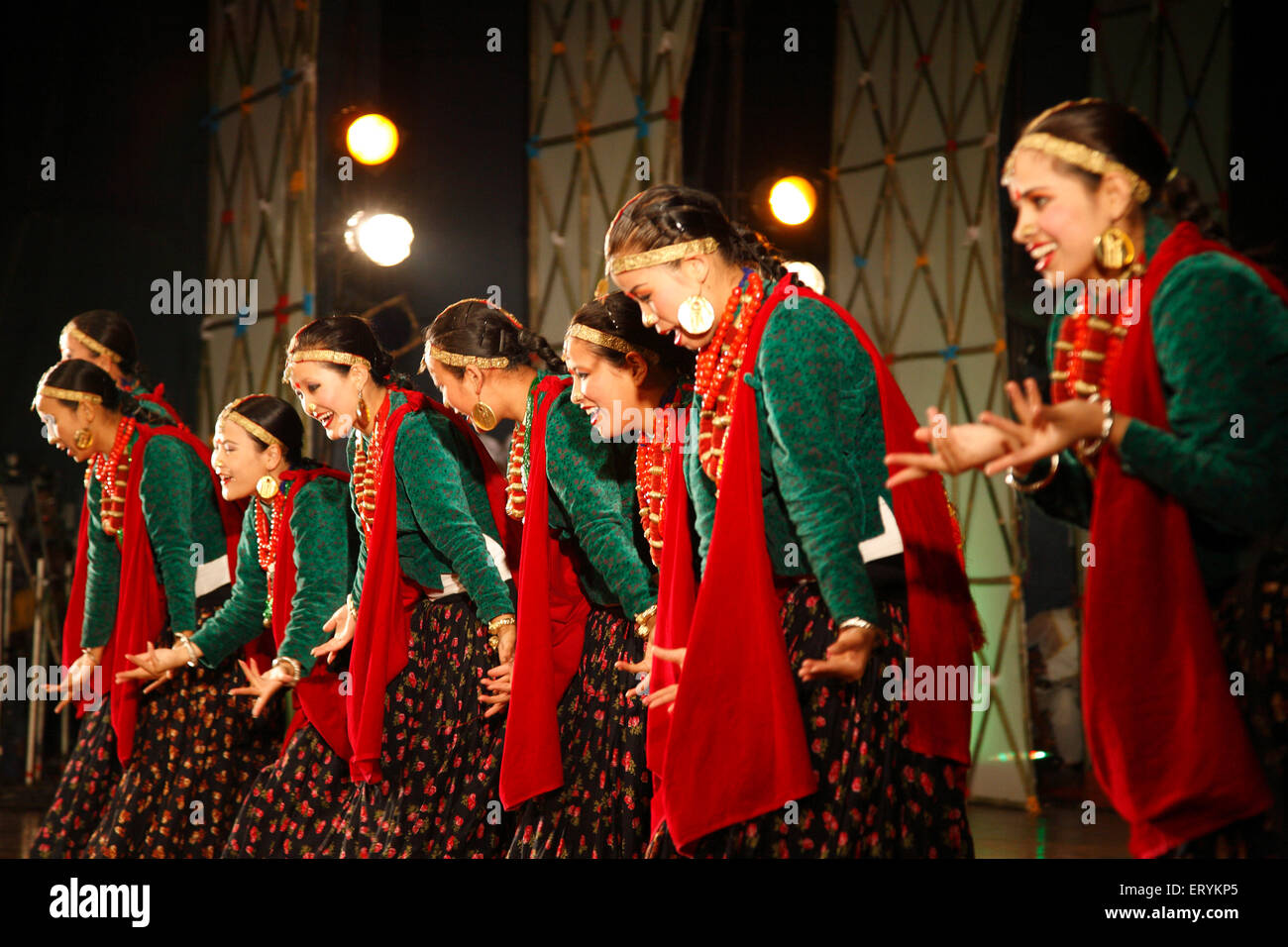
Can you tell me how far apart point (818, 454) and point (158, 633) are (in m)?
2.76

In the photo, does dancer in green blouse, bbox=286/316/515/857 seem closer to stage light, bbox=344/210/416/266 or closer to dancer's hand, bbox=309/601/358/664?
dancer's hand, bbox=309/601/358/664

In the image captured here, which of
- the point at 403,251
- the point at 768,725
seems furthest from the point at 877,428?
the point at 403,251

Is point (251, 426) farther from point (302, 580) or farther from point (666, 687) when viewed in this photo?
point (666, 687)

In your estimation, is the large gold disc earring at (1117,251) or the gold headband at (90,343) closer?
the large gold disc earring at (1117,251)

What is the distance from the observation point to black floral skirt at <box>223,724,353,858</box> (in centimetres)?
348

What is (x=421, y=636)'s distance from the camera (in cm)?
335

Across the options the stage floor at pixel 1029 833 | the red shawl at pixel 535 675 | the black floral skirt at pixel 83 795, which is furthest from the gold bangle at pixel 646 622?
the stage floor at pixel 1029 833

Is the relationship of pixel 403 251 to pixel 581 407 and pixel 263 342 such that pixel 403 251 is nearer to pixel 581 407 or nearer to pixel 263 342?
pixel 263 342

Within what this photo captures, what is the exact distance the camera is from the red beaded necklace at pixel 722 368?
7.23ft

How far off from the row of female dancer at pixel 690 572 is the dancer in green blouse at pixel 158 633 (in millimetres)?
11

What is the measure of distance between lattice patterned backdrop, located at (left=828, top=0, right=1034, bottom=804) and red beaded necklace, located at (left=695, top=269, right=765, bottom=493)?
4.58 m

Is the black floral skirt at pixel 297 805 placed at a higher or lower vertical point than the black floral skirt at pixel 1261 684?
lower

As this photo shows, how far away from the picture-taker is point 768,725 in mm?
2039

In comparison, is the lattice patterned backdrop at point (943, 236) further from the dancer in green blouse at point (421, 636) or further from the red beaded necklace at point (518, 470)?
the red beaded necklace at point (518, 470)
